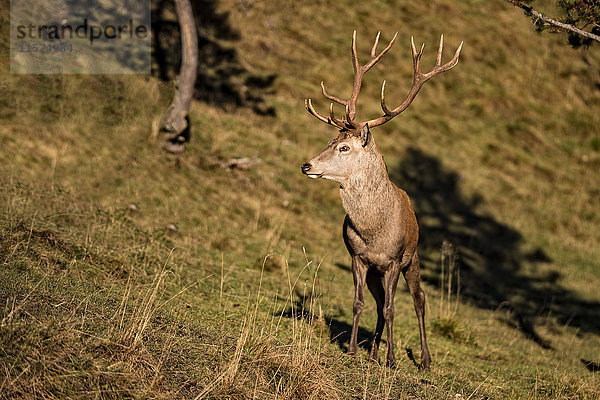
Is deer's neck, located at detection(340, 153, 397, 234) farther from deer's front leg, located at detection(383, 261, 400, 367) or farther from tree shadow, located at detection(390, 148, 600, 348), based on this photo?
tree shadow, located at detection(390, 148, 600, 348)

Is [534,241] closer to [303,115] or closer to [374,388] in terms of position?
[303,115]

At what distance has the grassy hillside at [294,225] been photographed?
5.49 m

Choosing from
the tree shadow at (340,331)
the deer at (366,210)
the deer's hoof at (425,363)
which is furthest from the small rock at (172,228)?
the deer's hoof at (425,363)

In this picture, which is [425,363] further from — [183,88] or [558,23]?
[183,88]

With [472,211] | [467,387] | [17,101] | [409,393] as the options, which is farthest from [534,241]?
[17,101]

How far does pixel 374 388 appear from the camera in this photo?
5.89 metres

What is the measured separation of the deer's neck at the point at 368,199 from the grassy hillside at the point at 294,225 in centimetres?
107

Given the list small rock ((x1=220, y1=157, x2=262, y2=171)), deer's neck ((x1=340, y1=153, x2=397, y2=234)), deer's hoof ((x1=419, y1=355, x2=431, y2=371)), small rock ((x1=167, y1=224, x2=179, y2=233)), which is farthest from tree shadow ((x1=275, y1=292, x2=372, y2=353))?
small rock ((x1=220, y1=157, x2=262, y2=171))

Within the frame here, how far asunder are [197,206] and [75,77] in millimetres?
5228

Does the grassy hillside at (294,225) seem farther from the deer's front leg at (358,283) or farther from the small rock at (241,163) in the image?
the deer's front leg at (358,283)

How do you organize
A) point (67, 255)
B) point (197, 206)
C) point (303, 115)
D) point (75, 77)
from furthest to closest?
point (303, 115) < point (75, 77) < point (197, 206) < point (67, 255)
